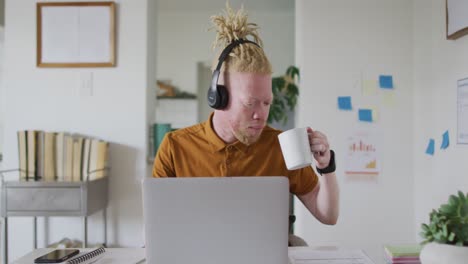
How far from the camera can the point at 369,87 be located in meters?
2.82

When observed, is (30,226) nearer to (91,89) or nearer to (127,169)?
(127,169)

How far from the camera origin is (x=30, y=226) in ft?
9.65

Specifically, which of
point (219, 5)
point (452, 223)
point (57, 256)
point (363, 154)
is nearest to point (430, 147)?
point (363, 154)

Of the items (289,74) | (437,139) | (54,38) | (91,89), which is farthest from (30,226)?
(437,139)

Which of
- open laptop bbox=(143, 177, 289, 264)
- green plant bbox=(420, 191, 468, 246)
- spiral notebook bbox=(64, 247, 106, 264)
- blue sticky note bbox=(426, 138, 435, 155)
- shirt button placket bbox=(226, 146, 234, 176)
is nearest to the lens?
green plant bbox=(420, 191, 468, 246)

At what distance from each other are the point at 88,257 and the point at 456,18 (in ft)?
6.56

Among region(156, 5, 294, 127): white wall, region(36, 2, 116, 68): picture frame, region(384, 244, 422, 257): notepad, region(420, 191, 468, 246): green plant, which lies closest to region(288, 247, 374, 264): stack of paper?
region(384, 244, 422, 257): notepad

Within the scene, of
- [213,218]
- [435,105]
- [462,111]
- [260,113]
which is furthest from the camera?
[435,105]

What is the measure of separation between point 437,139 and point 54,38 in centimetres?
257

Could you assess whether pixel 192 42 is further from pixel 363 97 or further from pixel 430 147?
pixel 430 147

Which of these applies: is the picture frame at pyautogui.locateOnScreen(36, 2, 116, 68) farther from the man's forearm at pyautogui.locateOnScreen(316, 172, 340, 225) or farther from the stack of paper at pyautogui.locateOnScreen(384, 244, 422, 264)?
the stack of paper at pyautogui.locateOnScreen(384, 244, 422, 264)

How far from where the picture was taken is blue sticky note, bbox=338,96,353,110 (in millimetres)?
2818

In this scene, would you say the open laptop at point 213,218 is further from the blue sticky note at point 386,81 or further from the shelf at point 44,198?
the blue sticky note at point 386,81

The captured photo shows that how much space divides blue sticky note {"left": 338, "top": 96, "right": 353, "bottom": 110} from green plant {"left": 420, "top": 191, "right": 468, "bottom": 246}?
2.08 meters
